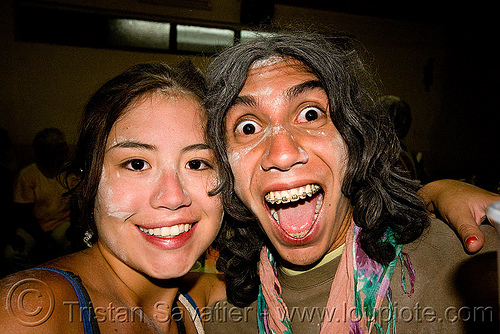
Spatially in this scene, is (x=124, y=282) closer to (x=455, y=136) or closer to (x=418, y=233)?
(x=418, y=233)

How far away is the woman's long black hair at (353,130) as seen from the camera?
5.54 feet

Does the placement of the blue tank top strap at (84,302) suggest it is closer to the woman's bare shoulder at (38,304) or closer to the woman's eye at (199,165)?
the woman's bare shoulder at (38,304)

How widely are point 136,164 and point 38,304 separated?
718 mm

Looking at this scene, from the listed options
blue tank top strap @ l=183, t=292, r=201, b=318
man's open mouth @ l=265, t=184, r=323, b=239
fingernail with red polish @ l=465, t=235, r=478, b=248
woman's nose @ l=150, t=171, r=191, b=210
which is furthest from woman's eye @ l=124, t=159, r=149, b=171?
fingernail with red polish @ l=465, t=235, r=478, b=248

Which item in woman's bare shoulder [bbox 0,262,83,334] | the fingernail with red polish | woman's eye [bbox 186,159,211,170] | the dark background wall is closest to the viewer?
woman's bare shoulder [bbox 0,262,83,334]

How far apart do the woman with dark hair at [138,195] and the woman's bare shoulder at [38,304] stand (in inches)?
1.8

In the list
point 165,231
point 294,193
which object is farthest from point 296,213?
point 165,231

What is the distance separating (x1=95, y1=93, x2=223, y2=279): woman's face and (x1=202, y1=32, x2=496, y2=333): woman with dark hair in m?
0.17

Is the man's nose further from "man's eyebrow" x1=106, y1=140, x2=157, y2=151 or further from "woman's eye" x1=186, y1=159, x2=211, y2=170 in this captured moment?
"man's eyebrow" x1=106, y1=140, x2=157, y2=151

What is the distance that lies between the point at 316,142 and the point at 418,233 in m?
0.67

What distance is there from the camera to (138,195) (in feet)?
5.27

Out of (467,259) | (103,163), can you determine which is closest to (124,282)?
(103,163)

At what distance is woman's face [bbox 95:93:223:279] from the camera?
5.26ft

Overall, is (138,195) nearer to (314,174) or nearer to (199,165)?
(199,165)
